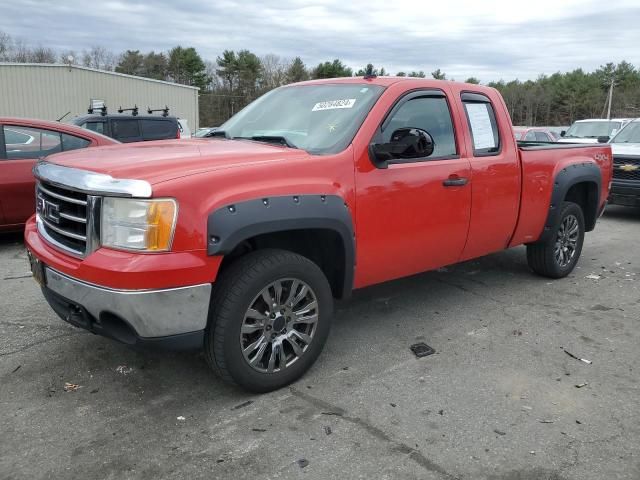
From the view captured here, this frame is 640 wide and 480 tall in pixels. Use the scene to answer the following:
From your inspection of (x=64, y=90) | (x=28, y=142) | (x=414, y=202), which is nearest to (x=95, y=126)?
(x=28, y=142)

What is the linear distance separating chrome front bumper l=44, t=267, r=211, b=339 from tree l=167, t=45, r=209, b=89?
65.0m

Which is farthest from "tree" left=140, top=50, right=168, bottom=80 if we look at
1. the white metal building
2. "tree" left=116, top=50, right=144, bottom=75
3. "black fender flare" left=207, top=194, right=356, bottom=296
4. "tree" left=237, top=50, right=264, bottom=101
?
"black fender flare" left=207, top=194, right=356, bottom=296

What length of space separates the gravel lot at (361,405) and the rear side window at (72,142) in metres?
2.63

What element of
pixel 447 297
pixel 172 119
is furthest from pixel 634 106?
pixel 447 297

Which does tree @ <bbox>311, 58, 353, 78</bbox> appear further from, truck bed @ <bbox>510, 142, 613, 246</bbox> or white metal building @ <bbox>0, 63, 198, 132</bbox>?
truck bed @ <bbox>510, 142, 613, 246</bbox>

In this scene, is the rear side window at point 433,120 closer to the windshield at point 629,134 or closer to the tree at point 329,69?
the windshield at point 629,134

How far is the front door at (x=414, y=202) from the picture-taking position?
3.71m

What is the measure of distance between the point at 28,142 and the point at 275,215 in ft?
16.2

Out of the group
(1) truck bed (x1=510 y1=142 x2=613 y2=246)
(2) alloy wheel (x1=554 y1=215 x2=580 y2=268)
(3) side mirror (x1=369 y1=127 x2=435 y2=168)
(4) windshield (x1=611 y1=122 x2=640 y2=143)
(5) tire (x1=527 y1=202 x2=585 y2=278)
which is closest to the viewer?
(3) side mirror (x1=369 y1=127 x2=435 y2=168)

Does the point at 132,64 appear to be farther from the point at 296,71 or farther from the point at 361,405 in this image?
the point at 361,405

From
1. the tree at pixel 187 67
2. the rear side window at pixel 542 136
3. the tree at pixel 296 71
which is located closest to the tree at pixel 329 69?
the tree at pixel 296 71

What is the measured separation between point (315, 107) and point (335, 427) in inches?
90.2

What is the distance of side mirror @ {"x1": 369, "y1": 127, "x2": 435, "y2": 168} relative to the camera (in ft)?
12.0

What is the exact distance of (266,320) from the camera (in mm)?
3244
